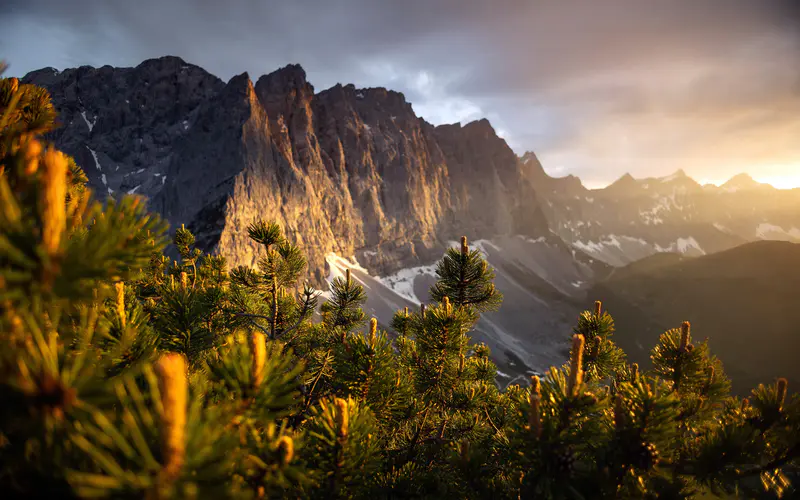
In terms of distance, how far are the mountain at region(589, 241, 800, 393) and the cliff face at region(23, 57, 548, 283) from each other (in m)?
69.3

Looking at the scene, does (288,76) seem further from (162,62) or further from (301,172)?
(162,62)

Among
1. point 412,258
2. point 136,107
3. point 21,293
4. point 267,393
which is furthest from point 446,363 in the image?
point 136,107

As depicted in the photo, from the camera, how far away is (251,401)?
200 cm

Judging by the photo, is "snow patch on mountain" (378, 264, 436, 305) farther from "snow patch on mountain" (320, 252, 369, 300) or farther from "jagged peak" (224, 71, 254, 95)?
"jagged peak" (224, 71, 254, 95)

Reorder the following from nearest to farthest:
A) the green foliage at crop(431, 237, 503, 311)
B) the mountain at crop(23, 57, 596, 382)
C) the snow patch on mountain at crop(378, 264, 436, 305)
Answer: the green foliage at crop(431, 237, 503, 311) → the mountain at crop(23, 57, 596, 382) → the snow patch on mountain at crop(378, 264, 436, 305)

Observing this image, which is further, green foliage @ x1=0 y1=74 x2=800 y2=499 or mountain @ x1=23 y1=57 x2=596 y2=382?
mountain @ x1=23 y1=57 x2=596 y2=382

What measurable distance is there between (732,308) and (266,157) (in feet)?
426

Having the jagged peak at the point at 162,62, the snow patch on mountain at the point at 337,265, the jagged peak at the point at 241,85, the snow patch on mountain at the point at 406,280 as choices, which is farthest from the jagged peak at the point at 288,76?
the snow patch on mountain at the point at 406,280

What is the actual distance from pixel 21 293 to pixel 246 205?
259ft

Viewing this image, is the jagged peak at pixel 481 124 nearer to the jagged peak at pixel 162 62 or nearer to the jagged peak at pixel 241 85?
the jagged peak at pixel 241 85

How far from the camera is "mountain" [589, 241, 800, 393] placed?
67.9 metres

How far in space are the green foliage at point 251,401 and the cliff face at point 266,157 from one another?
230 feet

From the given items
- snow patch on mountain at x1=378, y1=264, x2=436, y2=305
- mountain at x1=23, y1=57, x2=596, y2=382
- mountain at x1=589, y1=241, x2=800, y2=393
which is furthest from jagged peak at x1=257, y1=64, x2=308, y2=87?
mountain at x1=589, y1=241, x2=800, y2=393

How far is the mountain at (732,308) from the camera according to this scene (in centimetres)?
6788
